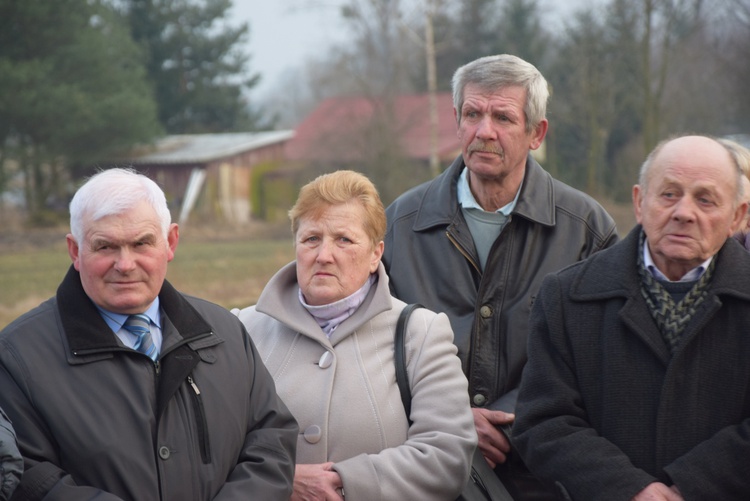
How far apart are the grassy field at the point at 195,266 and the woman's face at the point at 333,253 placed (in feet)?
29.0

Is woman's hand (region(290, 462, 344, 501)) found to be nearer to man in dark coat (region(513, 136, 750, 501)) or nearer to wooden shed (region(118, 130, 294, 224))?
man in dark coat (region(513, 136, 750, 501))

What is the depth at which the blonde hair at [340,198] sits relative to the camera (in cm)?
301

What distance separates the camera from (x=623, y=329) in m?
2.67

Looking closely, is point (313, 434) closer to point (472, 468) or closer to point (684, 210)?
point (472, 468)

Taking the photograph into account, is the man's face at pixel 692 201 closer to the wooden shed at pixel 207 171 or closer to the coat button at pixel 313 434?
the coat button at pixel 313 434

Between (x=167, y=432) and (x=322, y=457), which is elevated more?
(x=167, y=432)

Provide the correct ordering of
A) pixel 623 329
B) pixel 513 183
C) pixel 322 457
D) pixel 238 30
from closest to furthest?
1. pixel 623 329
2. pixel 322 457
3. pixel 513 183
4. pixel 238 30

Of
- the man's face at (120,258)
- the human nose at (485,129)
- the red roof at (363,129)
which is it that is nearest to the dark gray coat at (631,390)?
the human nose at (485,129)

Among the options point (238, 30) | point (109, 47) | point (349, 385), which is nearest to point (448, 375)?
point (349, 385)

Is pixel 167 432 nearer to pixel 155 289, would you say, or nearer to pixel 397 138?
pixel 155 289

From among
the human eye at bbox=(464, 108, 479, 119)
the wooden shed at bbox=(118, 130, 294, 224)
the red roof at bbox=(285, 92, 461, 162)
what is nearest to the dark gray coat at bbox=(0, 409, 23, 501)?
the human eye at bbox=(464, 108, 479, 119)

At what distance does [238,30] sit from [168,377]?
32714 mm

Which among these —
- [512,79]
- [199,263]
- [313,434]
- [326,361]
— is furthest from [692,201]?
[199,263]

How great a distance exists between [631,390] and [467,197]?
3.88 ft
